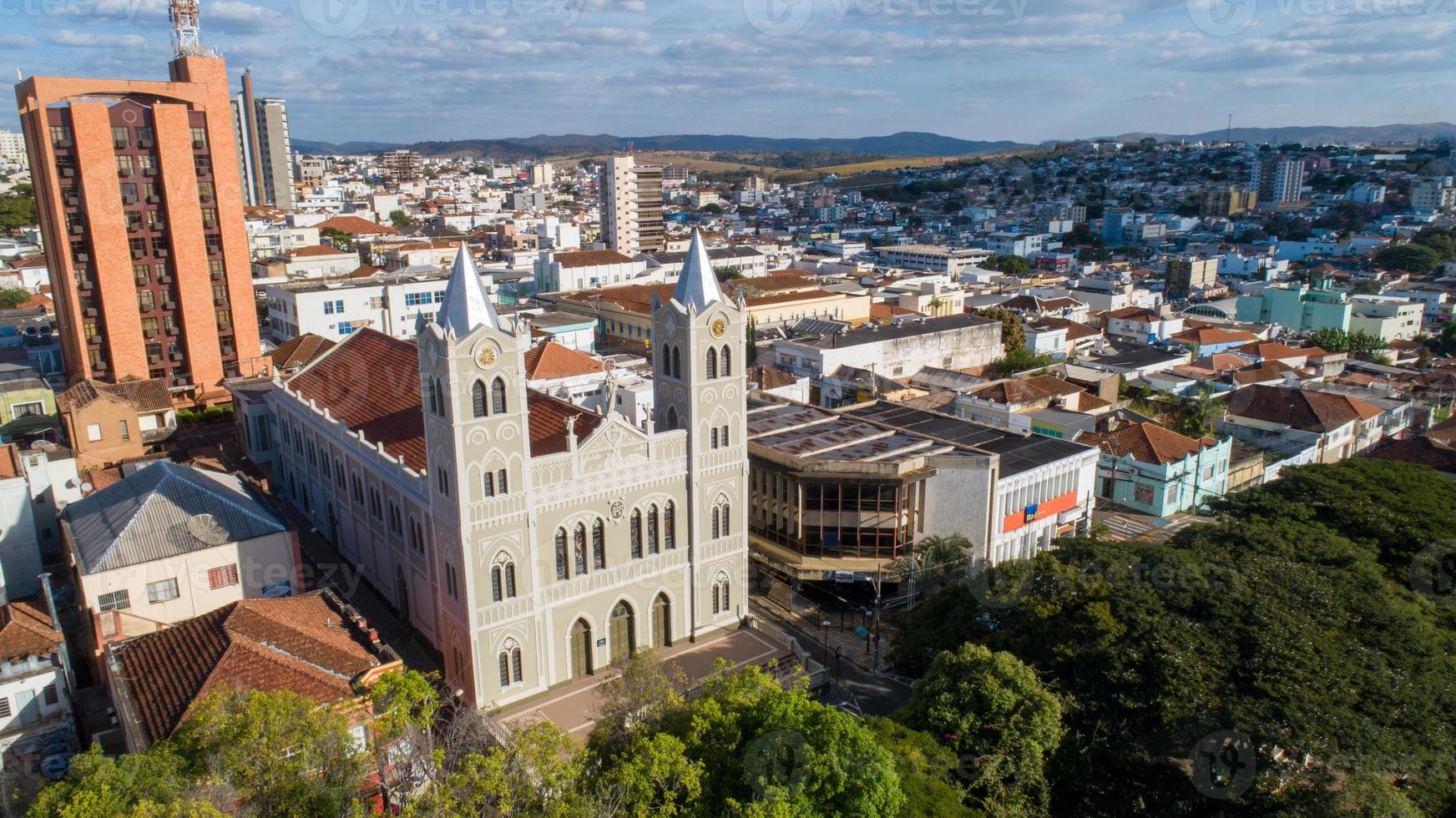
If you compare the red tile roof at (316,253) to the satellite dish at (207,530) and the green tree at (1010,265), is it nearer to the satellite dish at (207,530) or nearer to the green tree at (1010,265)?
the satellite dish at (207,530)

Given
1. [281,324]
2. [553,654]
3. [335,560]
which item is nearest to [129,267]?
[281,324]

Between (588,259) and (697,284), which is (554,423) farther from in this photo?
(588,259)

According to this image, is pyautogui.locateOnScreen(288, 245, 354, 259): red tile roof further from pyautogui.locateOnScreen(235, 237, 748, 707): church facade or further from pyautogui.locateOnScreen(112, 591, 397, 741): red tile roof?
pyautogui.locateOnScreen(112, 591, 397, 741): red tile roof

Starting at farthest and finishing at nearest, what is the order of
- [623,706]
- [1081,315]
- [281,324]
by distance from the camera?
[1081,315]
[281,324]
[623,706]

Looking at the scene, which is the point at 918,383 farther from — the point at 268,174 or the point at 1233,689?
the point at 268,174

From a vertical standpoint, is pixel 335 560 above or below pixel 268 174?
below

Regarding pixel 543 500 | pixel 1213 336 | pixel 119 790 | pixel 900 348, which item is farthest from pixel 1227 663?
pixel 1213 336

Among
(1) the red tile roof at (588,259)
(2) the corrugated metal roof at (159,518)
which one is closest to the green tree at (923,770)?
(2) the corrugated metal roof at (159,518)
